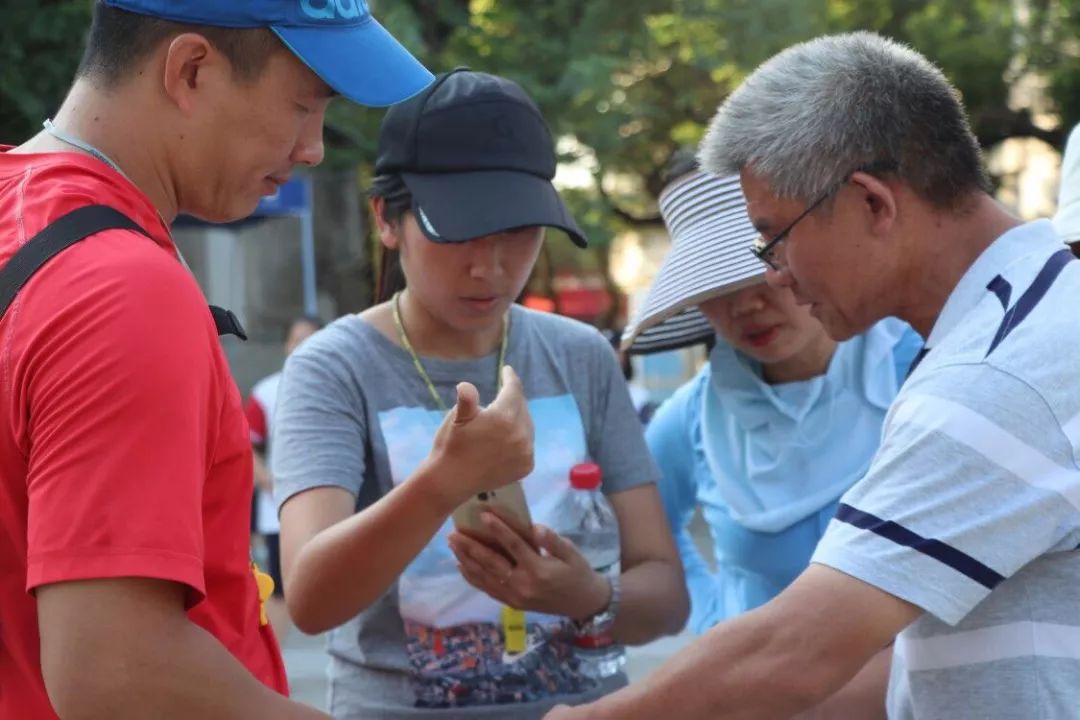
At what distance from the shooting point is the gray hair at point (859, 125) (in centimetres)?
200

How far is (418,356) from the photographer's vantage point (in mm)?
2607

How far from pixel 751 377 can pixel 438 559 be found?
88 cm

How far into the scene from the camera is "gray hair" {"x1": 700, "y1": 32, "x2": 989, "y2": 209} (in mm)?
2002

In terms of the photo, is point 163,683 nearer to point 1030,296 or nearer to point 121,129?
point 121,129

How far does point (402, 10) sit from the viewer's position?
11.0 m

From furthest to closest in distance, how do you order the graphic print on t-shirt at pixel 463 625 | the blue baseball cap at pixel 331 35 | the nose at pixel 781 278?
1. the graphic print on t-shirt at pixel 463 625
2. the nose at pixel 781 278
3. the blue baseball cap at pixel 331 35

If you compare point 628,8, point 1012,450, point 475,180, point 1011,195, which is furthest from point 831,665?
point 1011,195

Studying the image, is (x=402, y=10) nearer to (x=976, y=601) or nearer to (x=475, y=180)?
(x=475, y=180)

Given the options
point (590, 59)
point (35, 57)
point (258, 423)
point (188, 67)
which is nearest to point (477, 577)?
point (188, 67)

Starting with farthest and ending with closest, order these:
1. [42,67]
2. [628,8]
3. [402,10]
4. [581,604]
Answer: [628,8] → [402,10] → [42,67] → [581,604]

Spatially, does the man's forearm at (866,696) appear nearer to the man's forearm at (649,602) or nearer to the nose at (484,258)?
the man's forearm at (649,602)

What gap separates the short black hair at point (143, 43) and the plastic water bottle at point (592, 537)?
3.62ft

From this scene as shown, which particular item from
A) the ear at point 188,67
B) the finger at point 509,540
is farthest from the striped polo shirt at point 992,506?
the ear at point 188,67

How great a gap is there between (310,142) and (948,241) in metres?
0.90
